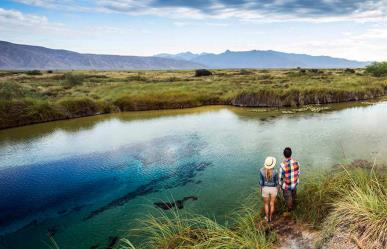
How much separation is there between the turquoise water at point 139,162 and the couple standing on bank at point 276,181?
3352 mm

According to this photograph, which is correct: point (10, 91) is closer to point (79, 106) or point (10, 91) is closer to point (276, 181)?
point (79, 106)

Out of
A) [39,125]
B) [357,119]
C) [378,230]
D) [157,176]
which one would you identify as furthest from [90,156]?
[357,119]

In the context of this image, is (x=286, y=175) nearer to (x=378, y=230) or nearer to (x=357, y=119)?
(x=378, y=230)

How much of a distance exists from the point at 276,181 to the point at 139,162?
12.2 meters

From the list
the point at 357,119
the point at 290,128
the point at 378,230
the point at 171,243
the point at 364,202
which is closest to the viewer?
the point at 378,230

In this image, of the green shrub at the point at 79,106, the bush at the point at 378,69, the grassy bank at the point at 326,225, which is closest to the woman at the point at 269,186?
the grassy bank at the point at 326,225

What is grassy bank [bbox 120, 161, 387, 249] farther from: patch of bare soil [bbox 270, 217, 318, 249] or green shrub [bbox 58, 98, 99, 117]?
green shrub [bbox 58, 98, 99, 117]

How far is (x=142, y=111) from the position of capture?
134ft

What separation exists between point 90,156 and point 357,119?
22555 millimetres

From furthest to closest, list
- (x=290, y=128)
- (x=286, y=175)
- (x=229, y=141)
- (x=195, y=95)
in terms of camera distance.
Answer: (x=195, y=95), (x=290, y=128), (x=229, y=141), (x=286, y=175)

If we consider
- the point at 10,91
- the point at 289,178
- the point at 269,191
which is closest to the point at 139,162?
the point at 269,191

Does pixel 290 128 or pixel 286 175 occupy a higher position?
pixel 286 175

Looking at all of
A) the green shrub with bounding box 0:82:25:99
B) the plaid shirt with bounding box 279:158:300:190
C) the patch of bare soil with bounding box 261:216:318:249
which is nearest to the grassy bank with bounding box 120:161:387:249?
the patch of bare soil with bounding box 261:216:318:249

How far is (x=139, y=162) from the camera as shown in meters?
19.8
